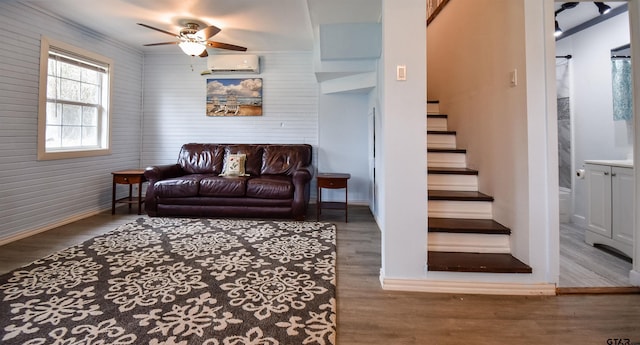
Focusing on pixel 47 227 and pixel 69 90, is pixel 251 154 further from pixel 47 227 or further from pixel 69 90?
pixel 47 227

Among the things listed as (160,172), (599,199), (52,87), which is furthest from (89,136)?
(599,199)

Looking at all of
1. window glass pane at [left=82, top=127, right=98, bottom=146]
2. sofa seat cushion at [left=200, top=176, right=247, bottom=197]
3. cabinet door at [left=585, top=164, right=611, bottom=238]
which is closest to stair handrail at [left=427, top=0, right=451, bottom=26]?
cabinet door at [left=585, top=164, right=611, bottom=238]

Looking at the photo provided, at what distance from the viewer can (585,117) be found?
11.5ft

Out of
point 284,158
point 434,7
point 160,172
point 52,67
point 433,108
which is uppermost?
point 434,7

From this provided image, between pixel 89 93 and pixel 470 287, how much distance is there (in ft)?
17.6

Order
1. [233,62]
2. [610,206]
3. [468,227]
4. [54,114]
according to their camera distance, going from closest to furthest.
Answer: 1. [468,227]
2. [610,206]
3. [54,114]
4. [233,62]

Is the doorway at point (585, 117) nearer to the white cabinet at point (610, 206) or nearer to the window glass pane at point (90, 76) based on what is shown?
the white cabinet at point (610, 206)

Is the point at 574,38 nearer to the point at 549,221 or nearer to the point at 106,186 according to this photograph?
the point at 549,221

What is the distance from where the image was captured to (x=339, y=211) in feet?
15.0

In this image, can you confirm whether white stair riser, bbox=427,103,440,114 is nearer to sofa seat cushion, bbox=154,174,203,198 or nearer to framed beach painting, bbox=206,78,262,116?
framed beach painting, bbox=206,78,262,116

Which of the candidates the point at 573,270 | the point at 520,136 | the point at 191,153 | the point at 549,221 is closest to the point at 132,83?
the point at 191,153

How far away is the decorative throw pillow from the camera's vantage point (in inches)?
176

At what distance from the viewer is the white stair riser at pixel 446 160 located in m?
3.16

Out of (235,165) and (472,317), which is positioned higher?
(235,165)
